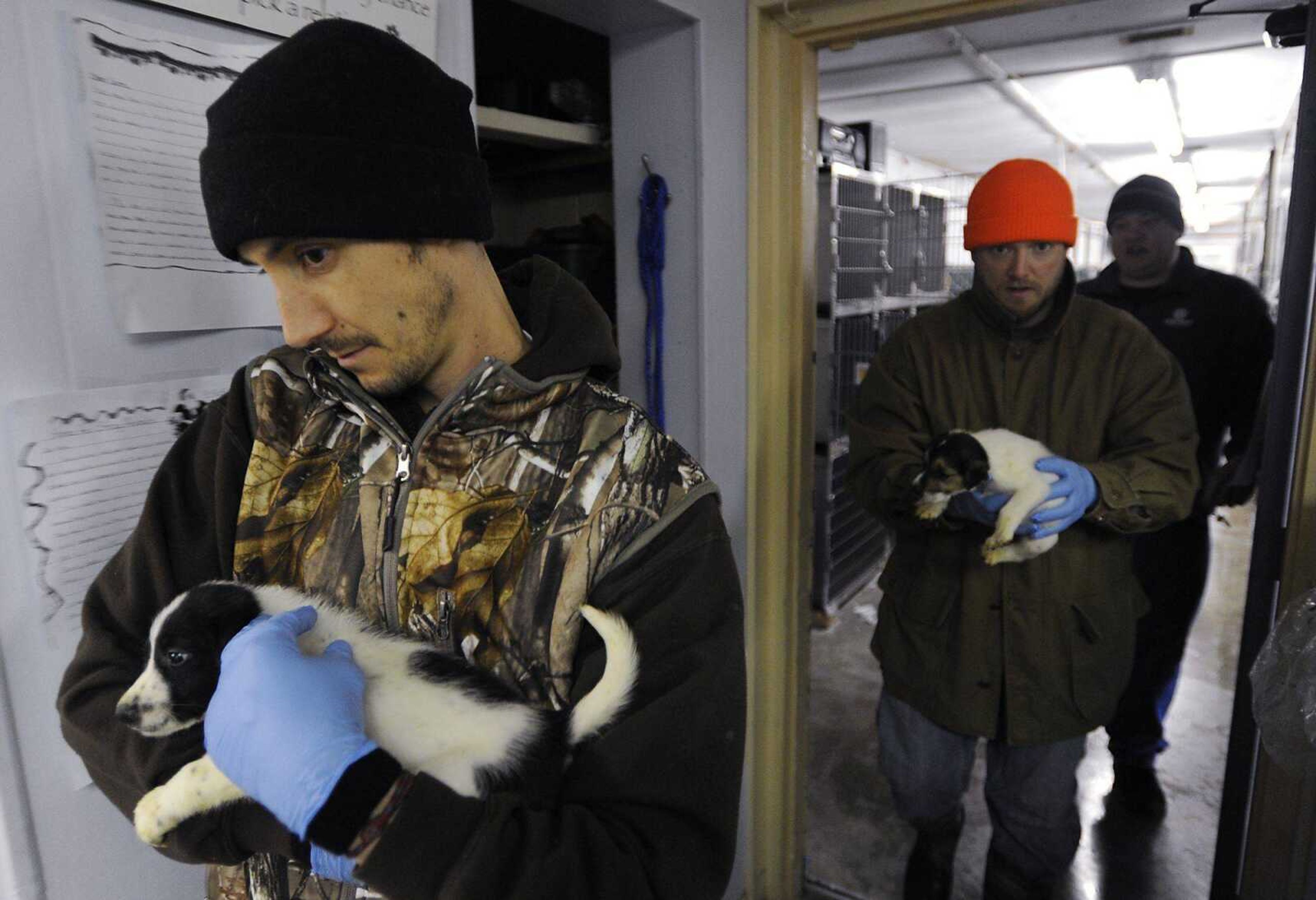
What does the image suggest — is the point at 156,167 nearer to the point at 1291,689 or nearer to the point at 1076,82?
the point at 1291,689

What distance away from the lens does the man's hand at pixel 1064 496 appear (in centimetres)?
162

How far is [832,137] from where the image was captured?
12.3 ft

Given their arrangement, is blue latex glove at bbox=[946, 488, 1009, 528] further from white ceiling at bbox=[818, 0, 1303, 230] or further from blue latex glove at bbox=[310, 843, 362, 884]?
blue latex glove at bbox=[310, 843, 362, 884]

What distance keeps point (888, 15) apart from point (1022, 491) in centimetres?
97

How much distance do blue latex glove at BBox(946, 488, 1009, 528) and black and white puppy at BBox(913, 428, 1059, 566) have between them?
0.05 ft

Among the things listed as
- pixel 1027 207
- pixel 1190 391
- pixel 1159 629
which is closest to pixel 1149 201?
pixel 1190 391

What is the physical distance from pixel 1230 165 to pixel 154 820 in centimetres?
1079

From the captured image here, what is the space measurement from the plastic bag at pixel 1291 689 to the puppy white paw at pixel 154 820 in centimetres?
136

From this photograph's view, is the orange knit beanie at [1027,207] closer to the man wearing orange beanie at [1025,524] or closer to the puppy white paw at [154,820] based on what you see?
the man wearing orange beanie at [1025,524]

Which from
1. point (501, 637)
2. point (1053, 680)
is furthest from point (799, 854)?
point (501, 637)

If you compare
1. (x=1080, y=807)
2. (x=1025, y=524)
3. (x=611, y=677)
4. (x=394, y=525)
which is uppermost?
(x=394, y=525)

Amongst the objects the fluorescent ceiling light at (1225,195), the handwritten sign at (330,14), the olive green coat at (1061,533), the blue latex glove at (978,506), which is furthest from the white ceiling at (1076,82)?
the fluorescent ceiling light at (1225,195)

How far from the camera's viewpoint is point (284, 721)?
668mm

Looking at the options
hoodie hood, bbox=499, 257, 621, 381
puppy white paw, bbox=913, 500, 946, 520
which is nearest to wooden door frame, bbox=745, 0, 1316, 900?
puppy white paw, bbox=913, 500, 946, 520
